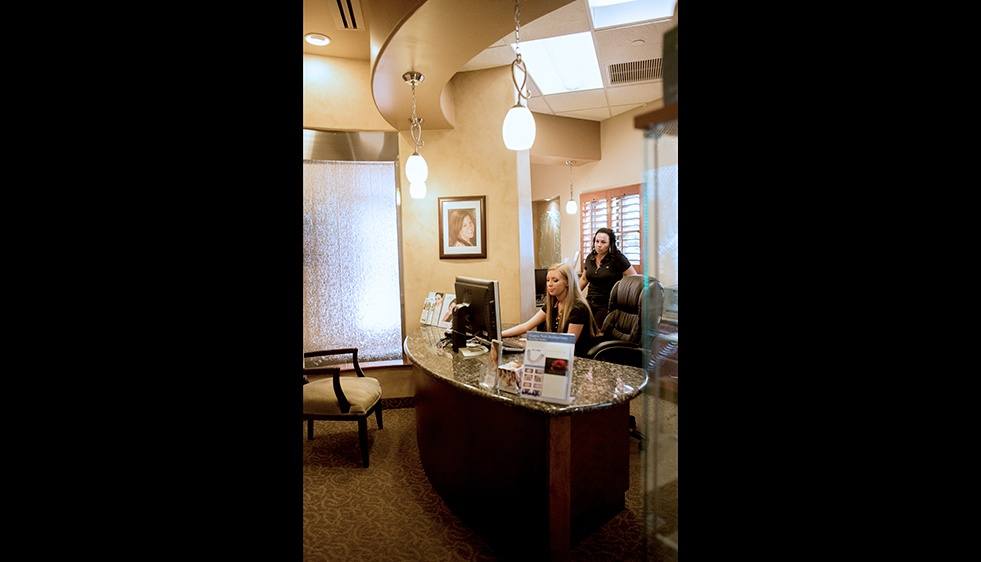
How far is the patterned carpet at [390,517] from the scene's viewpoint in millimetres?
2324

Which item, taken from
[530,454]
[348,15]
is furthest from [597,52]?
[530,454]

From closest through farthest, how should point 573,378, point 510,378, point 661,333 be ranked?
1. point 661,333
2. point 510,378
3. point 573,378

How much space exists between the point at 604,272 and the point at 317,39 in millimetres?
3210

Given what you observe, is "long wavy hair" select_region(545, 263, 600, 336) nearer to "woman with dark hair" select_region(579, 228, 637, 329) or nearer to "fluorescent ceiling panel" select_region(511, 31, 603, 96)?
"woman with dark hair" select_region(579, 228, 637, 329)

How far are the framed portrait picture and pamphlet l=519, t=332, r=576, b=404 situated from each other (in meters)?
2.60

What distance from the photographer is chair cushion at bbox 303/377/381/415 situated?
3375 mm

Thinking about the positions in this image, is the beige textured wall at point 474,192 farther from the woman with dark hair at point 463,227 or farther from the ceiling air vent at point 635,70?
the ceiling air vent at point 635,70

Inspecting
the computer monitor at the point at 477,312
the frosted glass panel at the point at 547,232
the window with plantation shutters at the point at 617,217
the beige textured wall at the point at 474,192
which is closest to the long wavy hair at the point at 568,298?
the computer monitor at the point at 477,312

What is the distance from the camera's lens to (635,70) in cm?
446

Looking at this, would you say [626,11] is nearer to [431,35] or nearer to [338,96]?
[431,35]
